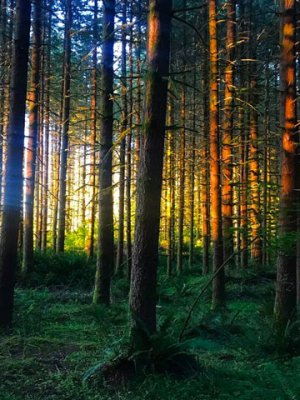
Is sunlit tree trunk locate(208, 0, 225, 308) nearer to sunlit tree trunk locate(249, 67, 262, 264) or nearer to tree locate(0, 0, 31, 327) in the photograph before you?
sunlit tree trunk locate(249, 67, 262, 264)

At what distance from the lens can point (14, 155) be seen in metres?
8.54

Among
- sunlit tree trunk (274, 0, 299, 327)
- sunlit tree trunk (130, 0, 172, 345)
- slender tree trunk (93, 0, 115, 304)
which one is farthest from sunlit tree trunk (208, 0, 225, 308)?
sunlit tree trunk (130, 0, 172, 345)

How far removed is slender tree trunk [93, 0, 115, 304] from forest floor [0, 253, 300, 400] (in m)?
0.85

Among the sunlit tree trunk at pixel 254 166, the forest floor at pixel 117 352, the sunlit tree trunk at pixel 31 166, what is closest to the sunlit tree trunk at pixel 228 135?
the sunlit tree trunk at pixel 254 166

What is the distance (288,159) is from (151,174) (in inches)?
158

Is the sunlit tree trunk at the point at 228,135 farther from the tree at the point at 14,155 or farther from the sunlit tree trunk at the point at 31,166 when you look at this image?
the sunlit tree trunk at the point at 31,166

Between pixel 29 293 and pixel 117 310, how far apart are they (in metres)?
3.44

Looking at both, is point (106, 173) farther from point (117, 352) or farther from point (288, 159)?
point (117, 352)

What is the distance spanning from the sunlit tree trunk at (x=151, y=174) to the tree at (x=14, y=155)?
3.31 meters

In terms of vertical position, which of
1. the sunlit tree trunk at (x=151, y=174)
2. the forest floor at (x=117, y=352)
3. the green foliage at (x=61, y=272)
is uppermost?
the sunlit tree trunk at (x=151, y=174)

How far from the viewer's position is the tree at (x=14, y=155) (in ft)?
27.7

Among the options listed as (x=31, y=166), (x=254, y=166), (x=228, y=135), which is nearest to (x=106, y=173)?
(x=228, y=135)

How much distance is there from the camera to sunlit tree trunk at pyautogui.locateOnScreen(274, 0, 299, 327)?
8836 mm

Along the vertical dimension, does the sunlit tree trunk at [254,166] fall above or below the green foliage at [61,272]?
above
